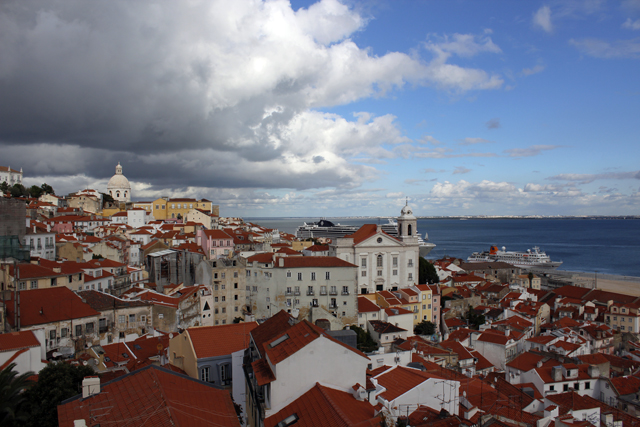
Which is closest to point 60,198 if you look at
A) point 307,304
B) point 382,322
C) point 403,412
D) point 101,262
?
point 101,262

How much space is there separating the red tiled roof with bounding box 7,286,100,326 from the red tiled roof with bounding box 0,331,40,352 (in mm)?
4032

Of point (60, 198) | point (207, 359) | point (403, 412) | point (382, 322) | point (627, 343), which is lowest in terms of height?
point (627, 343)

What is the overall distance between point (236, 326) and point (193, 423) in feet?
22.6

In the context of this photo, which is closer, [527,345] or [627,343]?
[527,345]

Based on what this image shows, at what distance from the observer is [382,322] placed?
30844 mm

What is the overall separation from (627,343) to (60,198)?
8075cm

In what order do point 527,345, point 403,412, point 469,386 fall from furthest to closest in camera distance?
1. point 527,345
2. point 469,386
3. point 403,412

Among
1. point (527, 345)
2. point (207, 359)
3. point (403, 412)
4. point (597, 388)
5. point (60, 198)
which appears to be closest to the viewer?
point (403, 412)

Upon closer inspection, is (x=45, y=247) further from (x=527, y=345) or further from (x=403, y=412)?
(x=527, y=345)

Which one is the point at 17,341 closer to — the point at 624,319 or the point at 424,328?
the point at 424,328

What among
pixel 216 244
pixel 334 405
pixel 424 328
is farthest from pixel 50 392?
pixel 216 244

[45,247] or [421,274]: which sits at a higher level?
[45,247]

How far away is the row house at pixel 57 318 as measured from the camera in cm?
1730

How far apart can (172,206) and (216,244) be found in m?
39.9
